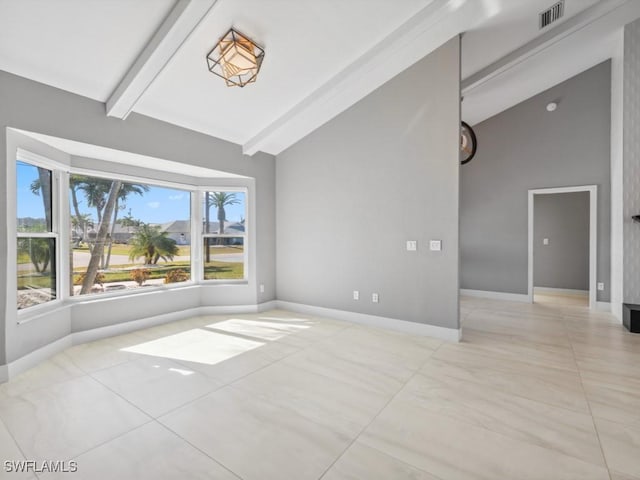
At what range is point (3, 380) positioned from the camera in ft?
8.36

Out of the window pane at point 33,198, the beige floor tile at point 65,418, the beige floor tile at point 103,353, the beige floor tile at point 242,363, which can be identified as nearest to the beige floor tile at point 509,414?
the beige floor tile at point 242,363

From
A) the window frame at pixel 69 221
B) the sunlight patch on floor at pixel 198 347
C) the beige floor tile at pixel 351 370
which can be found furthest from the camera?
the sunlight patch on floor at pixel 198 347

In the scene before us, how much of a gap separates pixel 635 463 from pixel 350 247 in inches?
126

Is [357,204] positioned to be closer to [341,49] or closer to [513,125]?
[341,49]

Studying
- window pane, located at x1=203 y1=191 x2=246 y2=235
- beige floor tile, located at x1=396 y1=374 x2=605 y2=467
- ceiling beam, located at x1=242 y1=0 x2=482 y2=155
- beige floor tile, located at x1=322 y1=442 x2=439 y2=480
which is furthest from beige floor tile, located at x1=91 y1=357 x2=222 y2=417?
ceiling beam, located at x1=242 y1=0 x2=482 y2=155

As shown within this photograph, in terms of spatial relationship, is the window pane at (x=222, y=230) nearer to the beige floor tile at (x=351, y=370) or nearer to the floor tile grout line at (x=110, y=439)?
the beige floor tile at (x=351, y=370)

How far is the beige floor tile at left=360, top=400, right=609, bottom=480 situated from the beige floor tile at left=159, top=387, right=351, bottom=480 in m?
0.31

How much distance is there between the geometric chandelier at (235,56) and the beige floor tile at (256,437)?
2.88 meters

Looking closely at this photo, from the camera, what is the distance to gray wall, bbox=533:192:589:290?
20.4 feet

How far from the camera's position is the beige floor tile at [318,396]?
6.59ft

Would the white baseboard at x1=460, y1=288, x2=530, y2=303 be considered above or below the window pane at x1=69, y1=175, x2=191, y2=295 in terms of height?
Result: below

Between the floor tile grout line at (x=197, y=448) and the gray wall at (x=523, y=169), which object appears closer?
the floor tile grout line at (x=197, y=448)

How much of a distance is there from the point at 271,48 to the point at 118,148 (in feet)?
6.56

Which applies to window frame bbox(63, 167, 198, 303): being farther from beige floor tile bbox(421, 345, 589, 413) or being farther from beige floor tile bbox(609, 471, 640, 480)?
beige floor tile bbox(609, 471, 640, 480)
